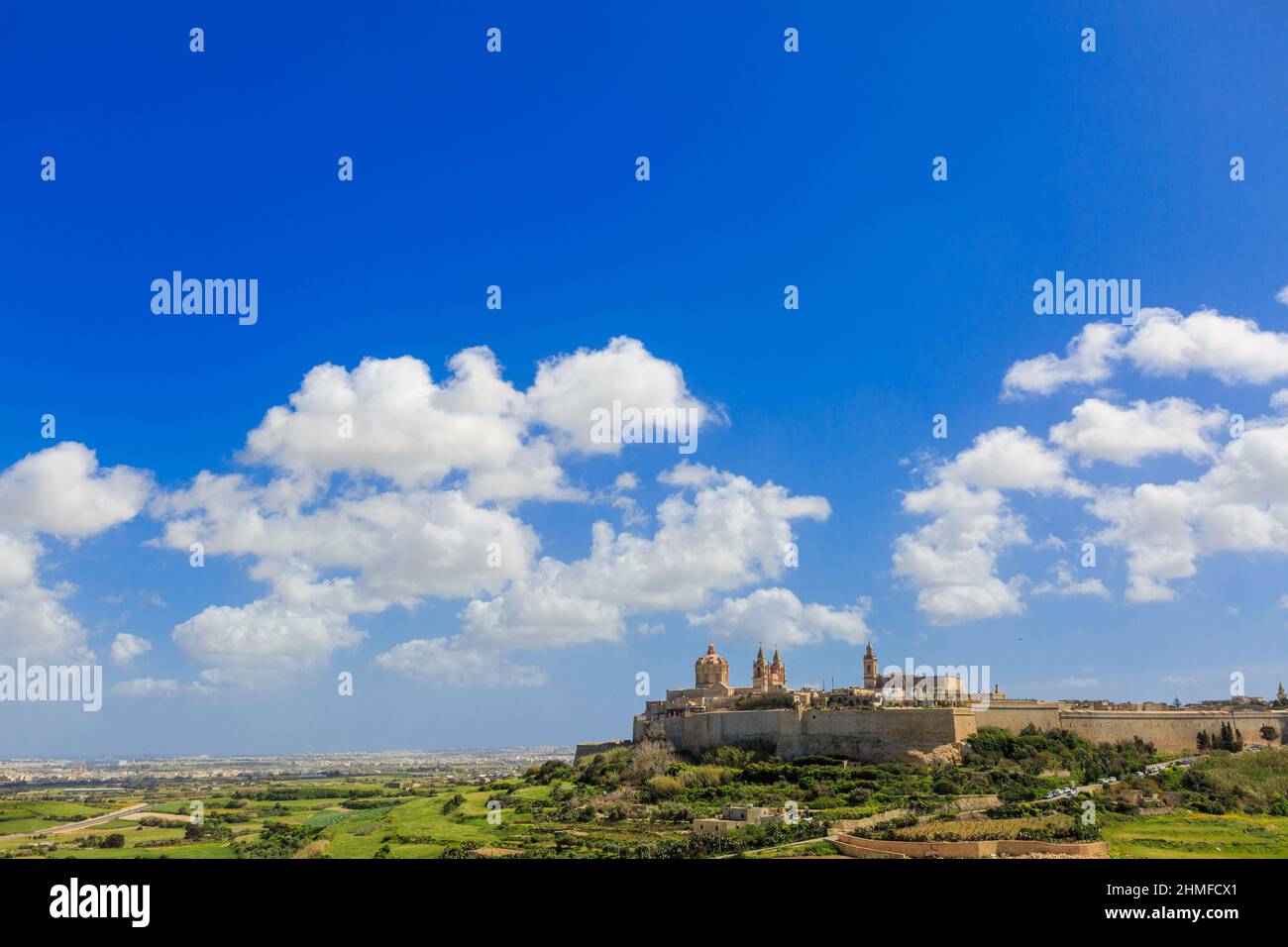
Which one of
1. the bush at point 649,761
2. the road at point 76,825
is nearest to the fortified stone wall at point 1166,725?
the bush at point 649,761

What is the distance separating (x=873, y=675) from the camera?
78.2 metres

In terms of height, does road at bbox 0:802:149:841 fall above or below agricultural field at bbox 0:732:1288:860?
below

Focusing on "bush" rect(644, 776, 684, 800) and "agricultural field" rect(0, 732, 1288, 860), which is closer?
"agricultural field" rect(0, 732, 1288, 860)

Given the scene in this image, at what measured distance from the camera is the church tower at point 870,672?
254 ft

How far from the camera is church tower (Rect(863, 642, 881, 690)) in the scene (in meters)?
77.4

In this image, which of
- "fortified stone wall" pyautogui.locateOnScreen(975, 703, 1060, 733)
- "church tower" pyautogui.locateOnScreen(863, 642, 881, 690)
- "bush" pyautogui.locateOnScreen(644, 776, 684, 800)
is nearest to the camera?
"bush" pyautogui.locateOnScreen(644, 776, 684, 800)

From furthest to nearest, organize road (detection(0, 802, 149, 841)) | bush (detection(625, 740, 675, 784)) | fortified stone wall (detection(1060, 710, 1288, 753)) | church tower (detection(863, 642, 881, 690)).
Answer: church tower (detection(863, 642, 881, 690))
fortified stone wall (detection(1060, 710, 1288, 753))
road (detection(0, 802, 149, 841))
bush (detection(625, 740, 675, 784))

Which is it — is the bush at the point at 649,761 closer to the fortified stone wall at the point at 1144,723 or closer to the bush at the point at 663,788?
the bush at the point at 663,788

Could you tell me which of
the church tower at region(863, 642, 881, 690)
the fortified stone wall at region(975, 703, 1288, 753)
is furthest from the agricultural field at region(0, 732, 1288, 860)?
the church tower at region(863, 642, 881, 690)

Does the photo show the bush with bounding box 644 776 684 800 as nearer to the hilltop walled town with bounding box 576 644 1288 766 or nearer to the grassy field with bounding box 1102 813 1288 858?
the hilltop walled town with bounding box 576 644 1288 766
